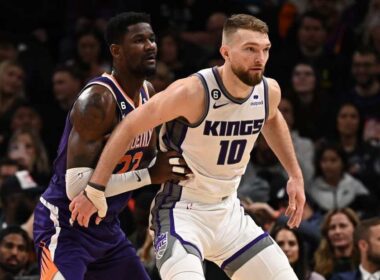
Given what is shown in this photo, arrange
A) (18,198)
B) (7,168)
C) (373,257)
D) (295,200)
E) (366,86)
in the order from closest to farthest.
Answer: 1. (295,200)
2. (373,257)
3. (18,198)
4. (7,168)
5. (366,86)

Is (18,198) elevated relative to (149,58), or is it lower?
lower

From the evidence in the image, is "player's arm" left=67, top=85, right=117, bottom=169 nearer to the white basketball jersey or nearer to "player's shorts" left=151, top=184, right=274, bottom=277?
the white basketball jersey

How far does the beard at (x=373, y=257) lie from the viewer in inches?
330

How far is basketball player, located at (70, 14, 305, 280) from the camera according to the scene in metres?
5.92

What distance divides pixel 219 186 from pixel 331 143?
170 inches

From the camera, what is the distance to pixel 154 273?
27.7 ft

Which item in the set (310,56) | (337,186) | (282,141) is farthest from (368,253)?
(310,56)

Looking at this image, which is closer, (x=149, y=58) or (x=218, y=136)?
(x=218, y=136)

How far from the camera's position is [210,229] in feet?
20.1

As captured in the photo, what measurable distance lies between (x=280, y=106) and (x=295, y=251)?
2401 mm

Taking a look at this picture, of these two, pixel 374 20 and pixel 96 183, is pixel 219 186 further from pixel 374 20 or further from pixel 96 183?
pixel 374 20

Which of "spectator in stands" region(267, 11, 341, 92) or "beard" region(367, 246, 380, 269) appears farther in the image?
"spectator in stands" region(267, 11, 341, 92)

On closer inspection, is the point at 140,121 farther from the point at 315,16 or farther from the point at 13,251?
the point at 315,16

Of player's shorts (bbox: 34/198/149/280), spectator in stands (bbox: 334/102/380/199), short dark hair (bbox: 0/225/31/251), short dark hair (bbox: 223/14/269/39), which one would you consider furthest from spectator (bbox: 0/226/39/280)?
short dark hair (bbox: 223/14/269/39)
